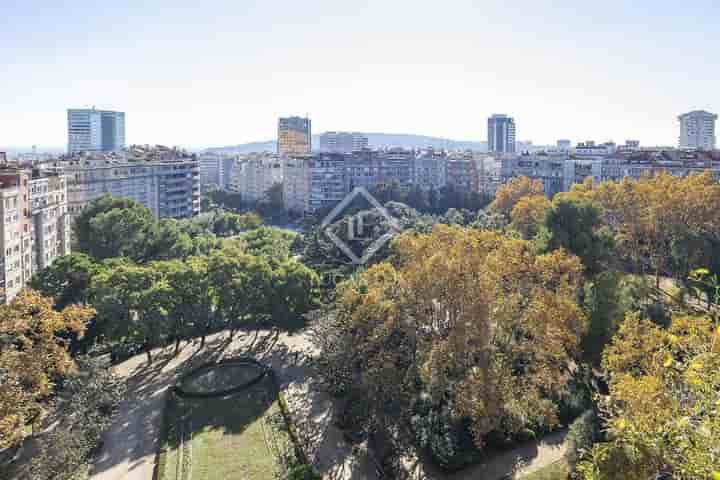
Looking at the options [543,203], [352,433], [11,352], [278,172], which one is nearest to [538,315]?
[352,433]

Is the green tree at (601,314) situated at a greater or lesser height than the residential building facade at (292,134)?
lesser

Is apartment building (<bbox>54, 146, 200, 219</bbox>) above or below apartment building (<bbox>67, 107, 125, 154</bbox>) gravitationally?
below

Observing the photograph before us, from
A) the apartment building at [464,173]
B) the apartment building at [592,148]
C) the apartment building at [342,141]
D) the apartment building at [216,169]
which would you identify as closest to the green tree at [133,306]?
the apartment building at [464,173]

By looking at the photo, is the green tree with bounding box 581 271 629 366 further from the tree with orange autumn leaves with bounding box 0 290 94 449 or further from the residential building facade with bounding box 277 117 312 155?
Answer: the residential building facade with bounding box 277 117 312 155

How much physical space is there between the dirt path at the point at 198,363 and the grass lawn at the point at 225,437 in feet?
2.24

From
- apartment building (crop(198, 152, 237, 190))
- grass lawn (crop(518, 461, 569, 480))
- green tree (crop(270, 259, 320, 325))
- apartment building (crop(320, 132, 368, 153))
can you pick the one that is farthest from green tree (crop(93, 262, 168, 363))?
apartment building (crop(320, 132, 368, 153))

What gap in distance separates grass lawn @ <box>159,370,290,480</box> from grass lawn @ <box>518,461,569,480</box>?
773 cm

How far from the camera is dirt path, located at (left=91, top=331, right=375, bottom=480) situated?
16.4 meters

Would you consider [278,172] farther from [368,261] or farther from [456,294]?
[456,294]

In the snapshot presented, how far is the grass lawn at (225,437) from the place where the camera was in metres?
16.1

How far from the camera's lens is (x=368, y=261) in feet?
111

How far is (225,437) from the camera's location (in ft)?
59.4

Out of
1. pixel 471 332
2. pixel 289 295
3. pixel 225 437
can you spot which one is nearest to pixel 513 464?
pixel 471 332

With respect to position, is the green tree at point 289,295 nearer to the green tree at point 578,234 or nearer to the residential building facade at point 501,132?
the green tree at point 578,234
